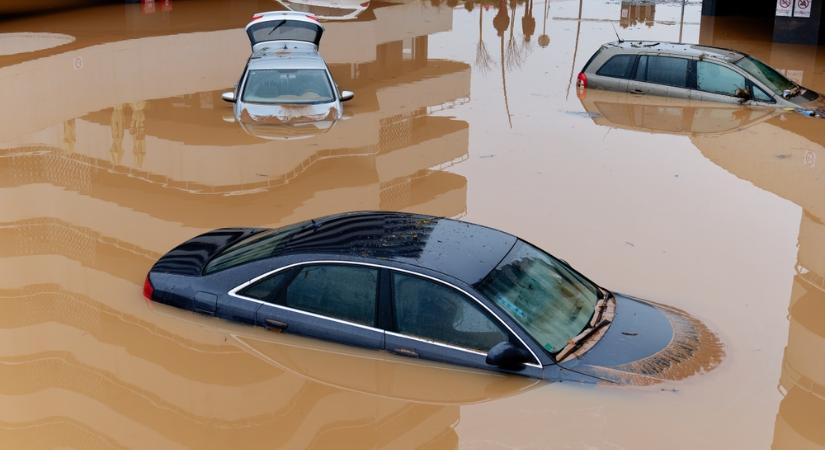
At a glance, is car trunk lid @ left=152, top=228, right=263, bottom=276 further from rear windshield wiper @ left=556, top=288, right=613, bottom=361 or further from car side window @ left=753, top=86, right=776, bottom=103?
car side window @ left=753, top=86, right=776, bottom=103

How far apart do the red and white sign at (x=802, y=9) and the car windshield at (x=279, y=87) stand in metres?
16.3

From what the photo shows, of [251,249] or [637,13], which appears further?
[637,13]

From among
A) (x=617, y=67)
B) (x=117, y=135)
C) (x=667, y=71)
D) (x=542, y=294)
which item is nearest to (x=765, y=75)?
(x=667, y=71)

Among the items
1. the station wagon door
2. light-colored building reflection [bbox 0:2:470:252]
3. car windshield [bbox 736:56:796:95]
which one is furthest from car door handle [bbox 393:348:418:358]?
car windshield [bbox 736:56:796:95]

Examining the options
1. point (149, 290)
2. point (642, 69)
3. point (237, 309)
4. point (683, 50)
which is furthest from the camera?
point (642, 69)

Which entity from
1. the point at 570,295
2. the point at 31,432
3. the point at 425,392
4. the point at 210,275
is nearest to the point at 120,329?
the point at 210,275

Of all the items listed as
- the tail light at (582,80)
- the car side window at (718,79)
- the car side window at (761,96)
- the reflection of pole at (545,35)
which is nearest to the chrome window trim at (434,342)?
the car side window at (761,96)

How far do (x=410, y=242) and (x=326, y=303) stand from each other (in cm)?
87

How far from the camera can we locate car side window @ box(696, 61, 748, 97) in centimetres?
2061

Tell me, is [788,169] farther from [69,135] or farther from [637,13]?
[637,13]

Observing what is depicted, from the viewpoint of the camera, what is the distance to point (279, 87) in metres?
18.4

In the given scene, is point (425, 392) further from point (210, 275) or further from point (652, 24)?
point (652, 24)

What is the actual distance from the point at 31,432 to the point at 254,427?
1.70 metres

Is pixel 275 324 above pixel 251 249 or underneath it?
underneath
